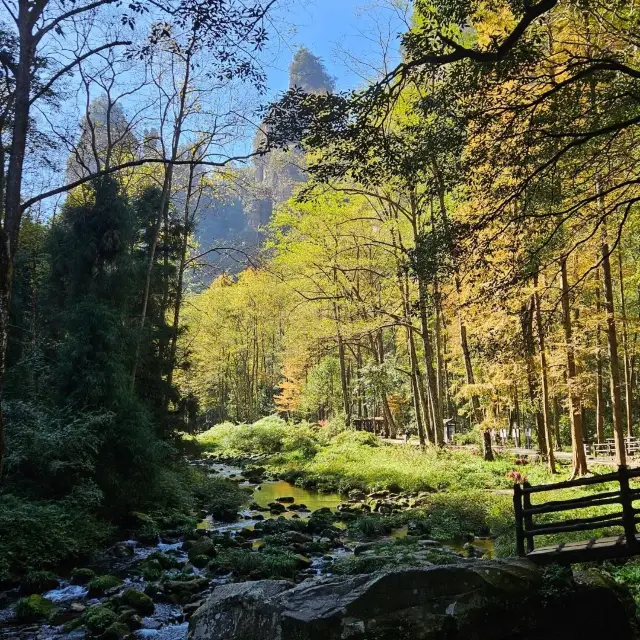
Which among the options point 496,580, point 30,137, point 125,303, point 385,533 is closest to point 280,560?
point 385,533

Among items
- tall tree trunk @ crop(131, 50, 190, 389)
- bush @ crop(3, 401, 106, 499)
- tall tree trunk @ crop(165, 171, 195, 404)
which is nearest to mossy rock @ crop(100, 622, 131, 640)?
bush @ crop(3, 401, 106, 499)

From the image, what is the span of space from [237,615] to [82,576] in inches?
216

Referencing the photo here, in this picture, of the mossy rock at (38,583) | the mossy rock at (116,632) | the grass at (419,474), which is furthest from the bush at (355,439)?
the mossy rock at (116,632)

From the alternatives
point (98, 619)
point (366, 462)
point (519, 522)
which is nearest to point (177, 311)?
point (366, 462)

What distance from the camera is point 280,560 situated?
9703mm

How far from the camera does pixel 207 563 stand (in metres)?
10.3

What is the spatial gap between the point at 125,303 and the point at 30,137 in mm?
5055

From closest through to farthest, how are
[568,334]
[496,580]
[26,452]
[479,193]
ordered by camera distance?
1. [496,580]
2. [479,193]
3. [26,452]
4. [568,334]

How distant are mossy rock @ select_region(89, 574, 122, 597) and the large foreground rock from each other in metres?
3.96

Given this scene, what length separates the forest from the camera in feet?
19.1

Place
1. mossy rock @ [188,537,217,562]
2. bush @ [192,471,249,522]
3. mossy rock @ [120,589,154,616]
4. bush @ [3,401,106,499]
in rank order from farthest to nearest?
bush @ [192,471,249,522]
bush @ [3,401,106,499]
mossy rock @ [188,537,217,562]
mossy rock @ [120,589,154,616]

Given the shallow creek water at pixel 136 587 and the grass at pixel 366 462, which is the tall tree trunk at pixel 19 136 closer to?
the shallow creek water at pixel 136 587

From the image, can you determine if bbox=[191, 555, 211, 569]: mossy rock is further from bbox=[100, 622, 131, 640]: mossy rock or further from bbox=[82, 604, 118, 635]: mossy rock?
bbox=[100, 622, 131, 640]: mossy rock

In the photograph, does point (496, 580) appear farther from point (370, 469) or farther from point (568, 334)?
point (370, 469)
